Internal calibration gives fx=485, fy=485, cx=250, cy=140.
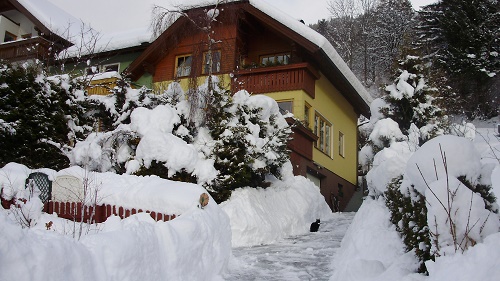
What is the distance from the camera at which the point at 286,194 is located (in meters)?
14.5

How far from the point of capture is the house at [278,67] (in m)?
17.0

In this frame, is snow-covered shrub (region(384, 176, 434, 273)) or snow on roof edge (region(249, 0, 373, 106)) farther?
snow on roof edge (region(249, 0, 373, 106))

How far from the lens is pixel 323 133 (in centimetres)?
2095

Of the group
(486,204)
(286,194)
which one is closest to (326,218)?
(286,194)

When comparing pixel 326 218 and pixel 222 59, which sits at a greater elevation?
pixel 222 59

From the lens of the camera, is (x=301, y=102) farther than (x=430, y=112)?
Yes

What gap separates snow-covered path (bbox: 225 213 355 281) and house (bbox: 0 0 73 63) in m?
16.0

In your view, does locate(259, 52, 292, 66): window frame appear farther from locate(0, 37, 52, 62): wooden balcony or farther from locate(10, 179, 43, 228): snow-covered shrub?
locate(10, 179, 43, 228): snow-covered shrub

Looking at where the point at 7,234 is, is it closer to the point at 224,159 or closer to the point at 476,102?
the point at 224,159

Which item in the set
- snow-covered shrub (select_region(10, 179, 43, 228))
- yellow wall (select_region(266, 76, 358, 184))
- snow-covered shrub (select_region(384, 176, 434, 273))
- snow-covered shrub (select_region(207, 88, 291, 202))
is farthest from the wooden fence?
yellow wall (select_region(266, 76, 358, 184))

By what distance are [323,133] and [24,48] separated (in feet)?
50.6

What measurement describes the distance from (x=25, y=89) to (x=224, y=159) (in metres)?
5.38

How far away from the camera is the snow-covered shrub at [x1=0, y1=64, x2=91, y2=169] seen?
11.7 metres

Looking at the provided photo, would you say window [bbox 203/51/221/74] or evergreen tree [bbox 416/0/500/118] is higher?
evergreen tree [bbox 416/0/500/118]
